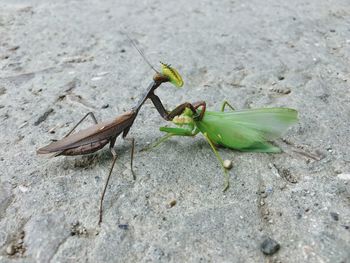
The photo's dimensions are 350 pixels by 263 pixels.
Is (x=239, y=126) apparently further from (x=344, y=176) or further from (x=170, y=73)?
(x=344, y=176)

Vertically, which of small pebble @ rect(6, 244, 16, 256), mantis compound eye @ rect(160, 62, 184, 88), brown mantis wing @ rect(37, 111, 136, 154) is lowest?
small pebble @ rect(6, 244, 16, 256)

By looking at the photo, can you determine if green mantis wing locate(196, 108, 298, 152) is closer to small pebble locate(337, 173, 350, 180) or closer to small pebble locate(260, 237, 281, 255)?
small pebble locate(337, 173, 350, 180)

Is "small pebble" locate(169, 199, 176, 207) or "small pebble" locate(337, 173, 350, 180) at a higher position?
"small pebble" locate(169, 199, 176, 207)

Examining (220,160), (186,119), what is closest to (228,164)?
(220,160)

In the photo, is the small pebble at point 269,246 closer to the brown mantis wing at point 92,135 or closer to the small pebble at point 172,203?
the small pebble at point 172,203

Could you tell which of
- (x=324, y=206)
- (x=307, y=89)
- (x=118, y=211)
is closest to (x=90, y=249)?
(x=118, y=211)

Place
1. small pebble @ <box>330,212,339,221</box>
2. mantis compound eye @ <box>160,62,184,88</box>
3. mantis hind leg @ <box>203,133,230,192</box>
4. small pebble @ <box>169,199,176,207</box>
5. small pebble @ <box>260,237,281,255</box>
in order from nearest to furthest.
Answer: small pebble @ <box>260,237,281,255</box> → small pebble @ <box>330,212,339,221</box> → small pebble @ <box>169,199,176,207</box> → mantis hind leg @ <box>203,133,230,192</box> → mantis compound eye @ <box>160,62,184,88</box>

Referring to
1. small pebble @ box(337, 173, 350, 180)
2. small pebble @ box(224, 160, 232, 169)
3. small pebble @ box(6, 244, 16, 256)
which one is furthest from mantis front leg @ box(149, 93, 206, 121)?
small pebble @ box(6, 244, 16, 256)
